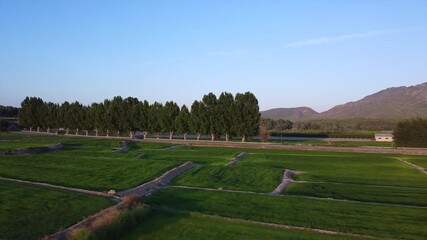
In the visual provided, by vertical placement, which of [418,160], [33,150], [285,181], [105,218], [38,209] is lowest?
[105,218]

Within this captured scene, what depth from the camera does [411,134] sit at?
226 ft

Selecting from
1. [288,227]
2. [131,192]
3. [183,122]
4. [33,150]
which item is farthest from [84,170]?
[183,122]

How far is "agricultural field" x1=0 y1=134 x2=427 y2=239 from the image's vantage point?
66.5ft

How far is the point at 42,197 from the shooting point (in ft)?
78.7

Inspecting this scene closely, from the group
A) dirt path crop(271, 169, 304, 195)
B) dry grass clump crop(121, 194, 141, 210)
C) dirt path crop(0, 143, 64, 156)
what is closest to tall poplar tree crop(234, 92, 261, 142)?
dirt path crop(0, 143, 64, 156)

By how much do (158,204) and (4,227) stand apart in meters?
9.57

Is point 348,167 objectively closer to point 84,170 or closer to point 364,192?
point 364,192

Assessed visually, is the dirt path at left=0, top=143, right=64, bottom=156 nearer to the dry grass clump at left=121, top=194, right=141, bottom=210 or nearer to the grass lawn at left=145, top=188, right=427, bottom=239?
→ the grass lawn at left=145, top=188, right=427, bottom=239

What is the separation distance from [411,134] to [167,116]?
4722 cm

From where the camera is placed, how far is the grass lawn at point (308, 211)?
21.0 metres

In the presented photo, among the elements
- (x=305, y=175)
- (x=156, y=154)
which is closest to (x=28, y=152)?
(x=156, y=154)

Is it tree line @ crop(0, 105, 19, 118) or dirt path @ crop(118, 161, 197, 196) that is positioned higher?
tree line @ crop(0, 105, 19, 118)

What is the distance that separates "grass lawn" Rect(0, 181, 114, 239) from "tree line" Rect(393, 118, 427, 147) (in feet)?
198

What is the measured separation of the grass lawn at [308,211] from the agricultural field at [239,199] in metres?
0.06
